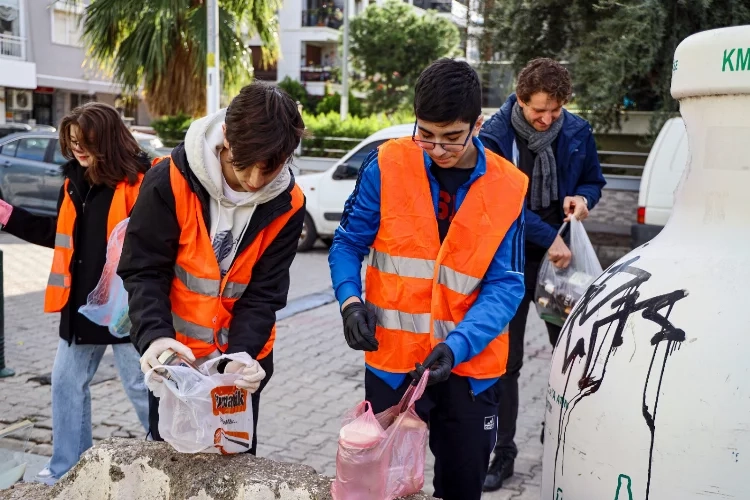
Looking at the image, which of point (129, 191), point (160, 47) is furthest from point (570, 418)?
point (160, 47)

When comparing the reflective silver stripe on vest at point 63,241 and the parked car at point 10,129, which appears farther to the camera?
the parked car at point 10,129

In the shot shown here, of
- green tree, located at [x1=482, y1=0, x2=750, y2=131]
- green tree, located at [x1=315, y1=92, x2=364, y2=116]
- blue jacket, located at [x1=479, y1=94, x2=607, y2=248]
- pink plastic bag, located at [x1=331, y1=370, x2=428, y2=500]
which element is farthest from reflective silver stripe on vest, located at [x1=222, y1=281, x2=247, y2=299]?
green tree, located at [x1=315, y1=92, x2=364, y2=116]

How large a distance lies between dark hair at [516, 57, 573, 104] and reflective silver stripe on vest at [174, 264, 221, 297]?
181 centimetres

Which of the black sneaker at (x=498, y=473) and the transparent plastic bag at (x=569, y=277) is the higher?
the transparent plastic bag at (x=569, y=277)

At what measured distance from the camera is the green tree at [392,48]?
32156 millimetres

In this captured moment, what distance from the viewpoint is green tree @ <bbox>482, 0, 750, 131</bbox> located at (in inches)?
437

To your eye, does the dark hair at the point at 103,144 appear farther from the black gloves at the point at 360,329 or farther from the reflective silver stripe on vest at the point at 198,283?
the black gloves at the point at 360,329

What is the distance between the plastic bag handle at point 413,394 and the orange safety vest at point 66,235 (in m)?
1.72

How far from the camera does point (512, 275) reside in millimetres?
2551

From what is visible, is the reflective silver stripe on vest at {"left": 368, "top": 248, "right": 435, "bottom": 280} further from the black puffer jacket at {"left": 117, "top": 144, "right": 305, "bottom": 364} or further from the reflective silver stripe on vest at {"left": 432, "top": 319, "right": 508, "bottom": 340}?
the black puffer jacket at {"left": 117, "top": 144, "right": 305, "bottom": 364}

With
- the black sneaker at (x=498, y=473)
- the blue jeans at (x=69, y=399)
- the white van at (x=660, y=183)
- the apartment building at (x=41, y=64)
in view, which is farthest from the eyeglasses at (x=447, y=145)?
the apartment building at (x=41, y=64)

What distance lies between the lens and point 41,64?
30672mm

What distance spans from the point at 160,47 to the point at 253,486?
56.8 feet

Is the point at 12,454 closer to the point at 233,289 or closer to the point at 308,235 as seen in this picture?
the point at 233,289
